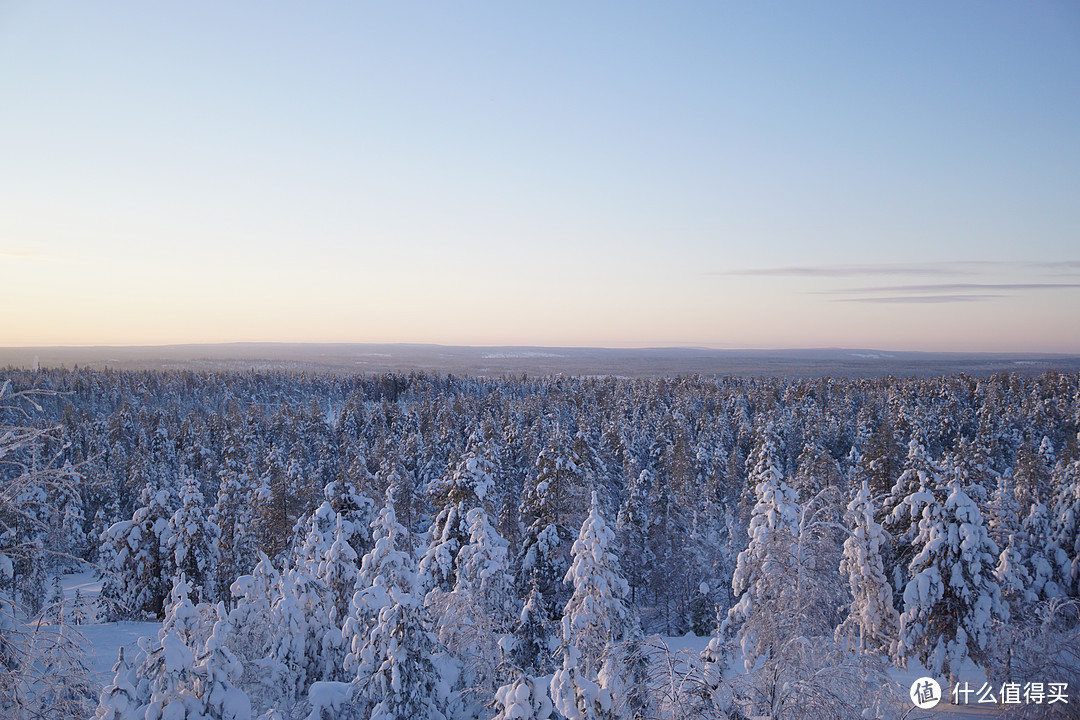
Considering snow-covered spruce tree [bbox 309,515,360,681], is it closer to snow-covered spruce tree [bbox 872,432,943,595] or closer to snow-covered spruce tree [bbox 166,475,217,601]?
snow-covered spruce tree [bbox 166,475,217,601]

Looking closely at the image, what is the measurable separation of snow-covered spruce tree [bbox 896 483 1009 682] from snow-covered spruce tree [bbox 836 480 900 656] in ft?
3.60

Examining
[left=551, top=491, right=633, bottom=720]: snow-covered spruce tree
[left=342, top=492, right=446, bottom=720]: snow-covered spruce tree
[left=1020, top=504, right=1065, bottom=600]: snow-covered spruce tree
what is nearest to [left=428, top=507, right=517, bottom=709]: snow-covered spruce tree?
[left=342, top=492, right=446, bottom=720]: snow-covered spruce tree

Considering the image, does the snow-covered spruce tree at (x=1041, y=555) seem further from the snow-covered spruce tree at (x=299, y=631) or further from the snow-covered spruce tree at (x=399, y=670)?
the snow-covered spruce tree at (x=299, y=631)

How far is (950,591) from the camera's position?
1877cm

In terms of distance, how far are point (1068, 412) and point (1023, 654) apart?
Result: 86.3 meters

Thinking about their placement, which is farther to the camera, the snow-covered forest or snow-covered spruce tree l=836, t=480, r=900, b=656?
snow-covered spruce tree l=836, t=480, r=900, b=656

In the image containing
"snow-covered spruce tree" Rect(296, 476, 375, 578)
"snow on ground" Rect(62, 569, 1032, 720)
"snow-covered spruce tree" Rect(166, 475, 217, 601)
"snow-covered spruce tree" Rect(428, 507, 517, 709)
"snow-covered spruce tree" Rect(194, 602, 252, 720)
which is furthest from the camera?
"snow-covered spruce tree" Rect(166, 475, 217, 601)

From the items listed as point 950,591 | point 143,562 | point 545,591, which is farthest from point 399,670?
point 143,562

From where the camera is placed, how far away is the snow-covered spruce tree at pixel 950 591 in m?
18.1

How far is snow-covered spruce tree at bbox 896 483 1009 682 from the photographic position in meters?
18.1

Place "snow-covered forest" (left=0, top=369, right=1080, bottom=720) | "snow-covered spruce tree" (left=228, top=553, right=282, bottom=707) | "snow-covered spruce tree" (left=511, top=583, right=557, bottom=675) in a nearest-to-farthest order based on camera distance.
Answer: "snow-covered forest" (left=0, top=369, right=1080, bottom=720) → "snow-covered spruce tree" (left=228, top=553, right=282, bottom=707) → "snow-covered spruce tree" (left=511, top=583, right=557, bottom=675)

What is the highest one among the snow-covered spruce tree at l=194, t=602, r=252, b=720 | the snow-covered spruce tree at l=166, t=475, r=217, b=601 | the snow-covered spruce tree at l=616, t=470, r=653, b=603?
the snow-covered spruce tree at l=194, t=602, r=252, b=720

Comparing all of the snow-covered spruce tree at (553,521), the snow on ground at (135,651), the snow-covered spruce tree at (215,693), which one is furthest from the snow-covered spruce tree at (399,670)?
the snow-covered spruce tree at (553,521)

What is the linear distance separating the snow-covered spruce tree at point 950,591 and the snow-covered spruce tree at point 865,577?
1098 millimetres
